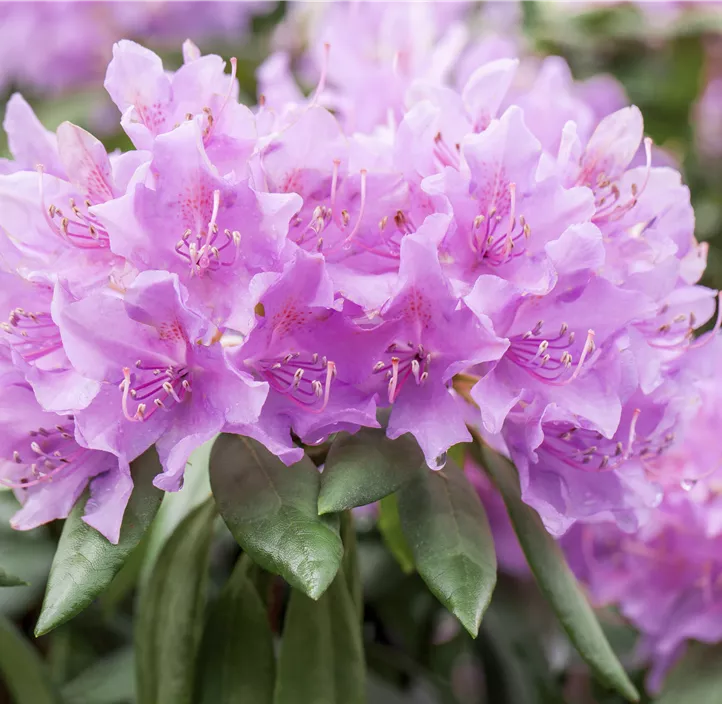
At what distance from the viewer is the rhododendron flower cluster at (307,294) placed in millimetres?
588

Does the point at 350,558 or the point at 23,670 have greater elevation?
the point at 350,558

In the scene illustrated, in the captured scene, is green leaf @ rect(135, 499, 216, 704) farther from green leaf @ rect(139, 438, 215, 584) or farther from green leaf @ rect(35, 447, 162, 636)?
green leaf @ rect(35, 447, 162, 636)

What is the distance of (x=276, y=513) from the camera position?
0.60 m

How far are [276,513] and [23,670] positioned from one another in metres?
0.43

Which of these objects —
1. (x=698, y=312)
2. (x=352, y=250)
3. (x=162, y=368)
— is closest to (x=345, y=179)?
(x=352, y=250)

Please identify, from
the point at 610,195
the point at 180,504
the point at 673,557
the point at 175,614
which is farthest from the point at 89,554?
the point at 673,557

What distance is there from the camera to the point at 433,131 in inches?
26.3

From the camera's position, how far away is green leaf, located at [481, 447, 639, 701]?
70 cm

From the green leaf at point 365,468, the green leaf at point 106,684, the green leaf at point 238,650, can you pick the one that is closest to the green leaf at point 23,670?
the green leaf at point 106,684

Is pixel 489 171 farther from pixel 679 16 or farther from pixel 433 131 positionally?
pixel 679 16

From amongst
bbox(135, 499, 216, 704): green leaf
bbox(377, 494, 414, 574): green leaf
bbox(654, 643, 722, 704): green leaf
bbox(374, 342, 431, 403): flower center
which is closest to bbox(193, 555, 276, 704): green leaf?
bbox(135, 499, 216, 704): green leaf

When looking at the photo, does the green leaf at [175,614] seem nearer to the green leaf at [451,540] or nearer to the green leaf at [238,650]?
the green leaf at [238,650]

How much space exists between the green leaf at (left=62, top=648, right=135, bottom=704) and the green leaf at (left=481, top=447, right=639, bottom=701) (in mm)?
502

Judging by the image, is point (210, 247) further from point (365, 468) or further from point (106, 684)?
point (106, 684)
